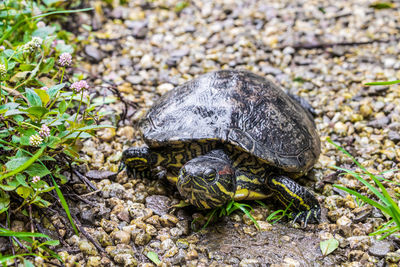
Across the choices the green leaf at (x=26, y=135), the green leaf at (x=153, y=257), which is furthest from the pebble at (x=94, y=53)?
the green leaf at (x=153, y=257)

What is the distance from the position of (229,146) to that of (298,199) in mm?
701

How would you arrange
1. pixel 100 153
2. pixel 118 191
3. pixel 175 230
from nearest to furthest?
pixel 175 230 < pixel 118 191 < pixel 100 153

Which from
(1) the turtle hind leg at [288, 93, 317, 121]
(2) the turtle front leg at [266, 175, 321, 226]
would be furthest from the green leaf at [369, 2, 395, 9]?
(2) the turtle front leg at [266, 175, 321, 226]

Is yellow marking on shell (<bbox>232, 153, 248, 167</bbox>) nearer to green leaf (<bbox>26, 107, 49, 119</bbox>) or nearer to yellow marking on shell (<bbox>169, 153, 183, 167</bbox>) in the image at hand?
yellow marking on shell (<bbox>169, 153, 183, 167</bbox>)

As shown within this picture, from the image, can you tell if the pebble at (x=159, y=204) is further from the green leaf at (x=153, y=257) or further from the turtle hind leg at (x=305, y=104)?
the turtle hind leg at (x=305, y=104)

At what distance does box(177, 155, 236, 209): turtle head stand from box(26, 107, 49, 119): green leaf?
3.43 ft

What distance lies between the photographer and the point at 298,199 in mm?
3191

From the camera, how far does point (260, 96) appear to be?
11.5 ft

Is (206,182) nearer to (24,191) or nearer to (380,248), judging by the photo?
(24,191)

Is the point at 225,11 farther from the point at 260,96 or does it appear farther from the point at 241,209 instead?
the point at 241,209

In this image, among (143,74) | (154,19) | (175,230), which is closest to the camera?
(175,230)

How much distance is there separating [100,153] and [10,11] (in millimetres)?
1615

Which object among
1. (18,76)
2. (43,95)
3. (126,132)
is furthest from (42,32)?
(43,95)

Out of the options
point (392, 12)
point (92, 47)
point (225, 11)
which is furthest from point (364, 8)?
point (92, 47)
